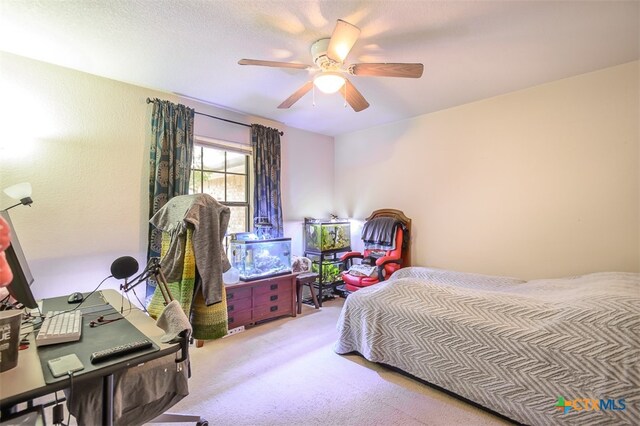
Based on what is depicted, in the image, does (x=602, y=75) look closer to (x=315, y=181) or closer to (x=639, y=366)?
(x=639, y=366)

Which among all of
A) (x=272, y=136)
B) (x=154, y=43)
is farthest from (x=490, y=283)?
(x=154, y=43)

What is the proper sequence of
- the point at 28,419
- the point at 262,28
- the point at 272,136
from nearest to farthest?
1. the point at 28,419
2. the point at 262,28
3. the point at 272,136

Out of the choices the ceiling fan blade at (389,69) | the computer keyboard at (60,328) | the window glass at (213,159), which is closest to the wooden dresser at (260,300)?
the window glass at (213,159)

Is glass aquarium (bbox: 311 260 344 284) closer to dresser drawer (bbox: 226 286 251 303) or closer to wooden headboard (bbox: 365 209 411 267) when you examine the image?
wooden headboard (bbox: 365 209 411 267)

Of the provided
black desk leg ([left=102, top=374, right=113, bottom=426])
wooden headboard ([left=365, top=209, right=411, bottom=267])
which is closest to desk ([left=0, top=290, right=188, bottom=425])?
black desk leg ([left=102, top=374, right=113, bottom=426])

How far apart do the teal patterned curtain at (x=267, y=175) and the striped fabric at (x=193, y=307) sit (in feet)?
5.63

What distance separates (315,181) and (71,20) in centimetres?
324

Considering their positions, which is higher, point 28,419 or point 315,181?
point 315,181

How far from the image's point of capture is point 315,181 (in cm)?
465

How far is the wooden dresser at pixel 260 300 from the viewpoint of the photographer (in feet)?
10.3

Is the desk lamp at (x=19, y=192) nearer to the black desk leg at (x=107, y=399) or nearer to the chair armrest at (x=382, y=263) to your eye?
the black desk leg at (x=107, y=399)

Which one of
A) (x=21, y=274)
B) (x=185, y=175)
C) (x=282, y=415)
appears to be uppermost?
(x=185, y=175)

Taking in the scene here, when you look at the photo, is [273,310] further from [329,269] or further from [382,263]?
[382,263]

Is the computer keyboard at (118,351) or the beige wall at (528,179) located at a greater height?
the beige wall at (528,179)
